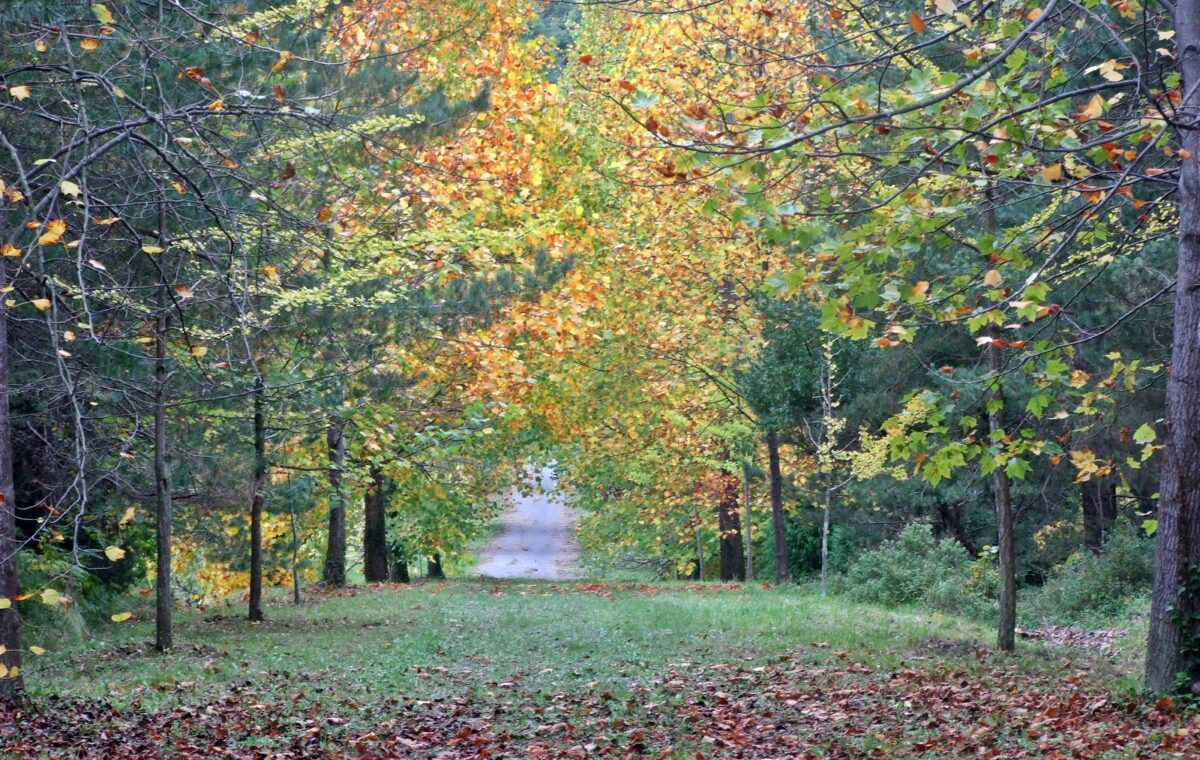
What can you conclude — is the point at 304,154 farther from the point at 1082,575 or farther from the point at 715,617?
the point at 1082,575

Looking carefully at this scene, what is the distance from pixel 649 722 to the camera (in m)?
8.45

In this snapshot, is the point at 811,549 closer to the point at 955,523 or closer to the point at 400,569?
the point at 955,523

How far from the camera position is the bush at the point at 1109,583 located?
18000 millimetres

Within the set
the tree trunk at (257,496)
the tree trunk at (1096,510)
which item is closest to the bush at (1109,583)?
the tree trunk at (1096,510)

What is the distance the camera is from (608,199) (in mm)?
27625

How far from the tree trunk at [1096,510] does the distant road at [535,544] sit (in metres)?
13.9

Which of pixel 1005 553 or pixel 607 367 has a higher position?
pixel 607 367

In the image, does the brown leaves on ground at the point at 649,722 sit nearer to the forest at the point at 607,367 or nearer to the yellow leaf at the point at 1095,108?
the forest at the point at 607,367

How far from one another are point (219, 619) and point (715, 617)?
7.74m

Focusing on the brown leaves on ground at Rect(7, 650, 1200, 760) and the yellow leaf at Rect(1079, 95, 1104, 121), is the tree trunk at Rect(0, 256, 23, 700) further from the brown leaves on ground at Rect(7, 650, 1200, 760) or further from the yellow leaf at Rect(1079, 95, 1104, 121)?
the yellow leaf at Rect(1079, 95, 1104, 121)

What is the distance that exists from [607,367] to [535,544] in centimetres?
3151

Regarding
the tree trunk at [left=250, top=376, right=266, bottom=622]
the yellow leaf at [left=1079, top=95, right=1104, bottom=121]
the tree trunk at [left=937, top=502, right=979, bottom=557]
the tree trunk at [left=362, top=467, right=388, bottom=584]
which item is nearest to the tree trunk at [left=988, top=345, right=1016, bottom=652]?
the yellow leaf at [left=1079, top=95, right=1104, bottom=121]

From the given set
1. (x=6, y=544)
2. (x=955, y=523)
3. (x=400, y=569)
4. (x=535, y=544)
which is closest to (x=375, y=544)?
(x=400, y=569)

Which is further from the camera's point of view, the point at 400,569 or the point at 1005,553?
the point at 400,569
